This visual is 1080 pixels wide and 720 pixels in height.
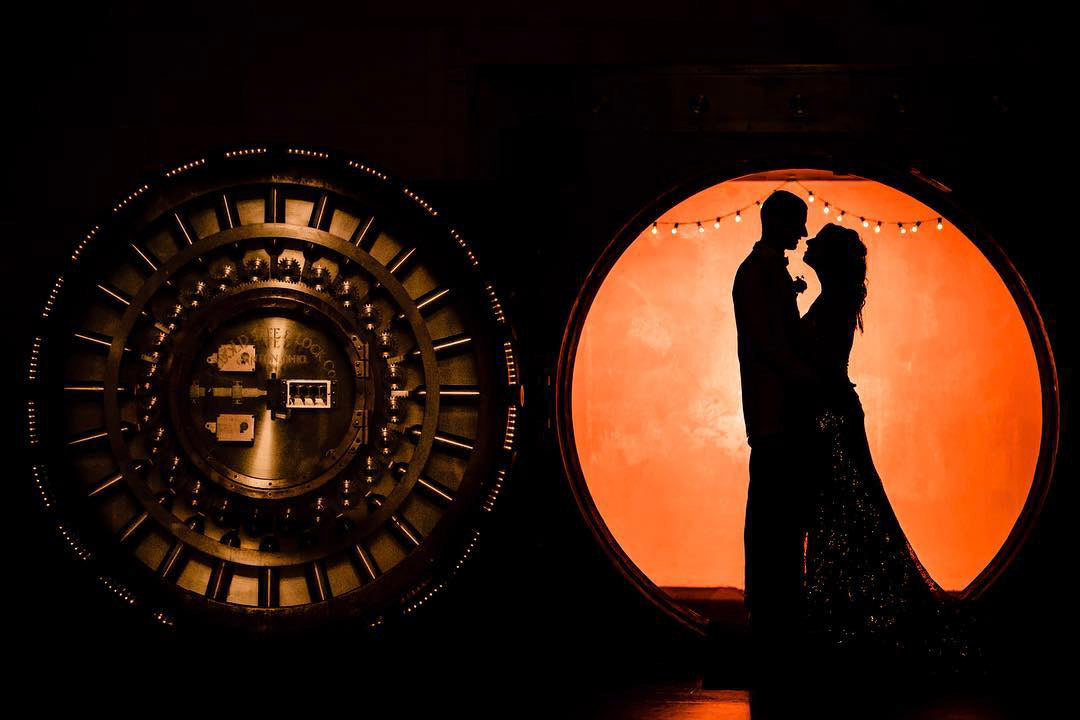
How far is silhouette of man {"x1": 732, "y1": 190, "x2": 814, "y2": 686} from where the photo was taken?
199 cm

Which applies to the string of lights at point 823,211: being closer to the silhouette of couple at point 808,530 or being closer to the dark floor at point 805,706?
the silhouette of couple at point 808,530

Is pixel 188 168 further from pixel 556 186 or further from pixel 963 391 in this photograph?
pixel 963 391

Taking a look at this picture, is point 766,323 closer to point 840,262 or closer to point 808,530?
point 840,262

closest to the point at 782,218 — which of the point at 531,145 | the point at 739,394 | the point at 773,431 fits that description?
the point at 773,431

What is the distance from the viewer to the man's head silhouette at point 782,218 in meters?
2.08

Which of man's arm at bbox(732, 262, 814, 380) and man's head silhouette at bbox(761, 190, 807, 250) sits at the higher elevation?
man's head silhouette at bbox(761, 190, 807, 250)

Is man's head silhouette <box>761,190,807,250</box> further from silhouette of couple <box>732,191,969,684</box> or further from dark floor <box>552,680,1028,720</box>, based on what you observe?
dark floor <box>552,680,1028,720</box>

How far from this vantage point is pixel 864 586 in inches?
78.7

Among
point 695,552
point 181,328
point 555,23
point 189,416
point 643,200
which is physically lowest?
point 695,552

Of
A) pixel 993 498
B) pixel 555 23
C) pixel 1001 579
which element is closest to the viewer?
pixel 1001 579

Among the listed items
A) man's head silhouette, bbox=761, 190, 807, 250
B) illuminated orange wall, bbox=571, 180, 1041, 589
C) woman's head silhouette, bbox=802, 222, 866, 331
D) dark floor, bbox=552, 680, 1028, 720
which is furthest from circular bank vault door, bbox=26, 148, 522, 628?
illuminated orange wall, bbox=571, 180, 1041, 589

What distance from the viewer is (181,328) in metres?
2.19

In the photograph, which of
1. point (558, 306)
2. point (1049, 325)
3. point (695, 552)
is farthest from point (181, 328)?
point (1049, 325)

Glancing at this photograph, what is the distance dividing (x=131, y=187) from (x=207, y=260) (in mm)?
270
